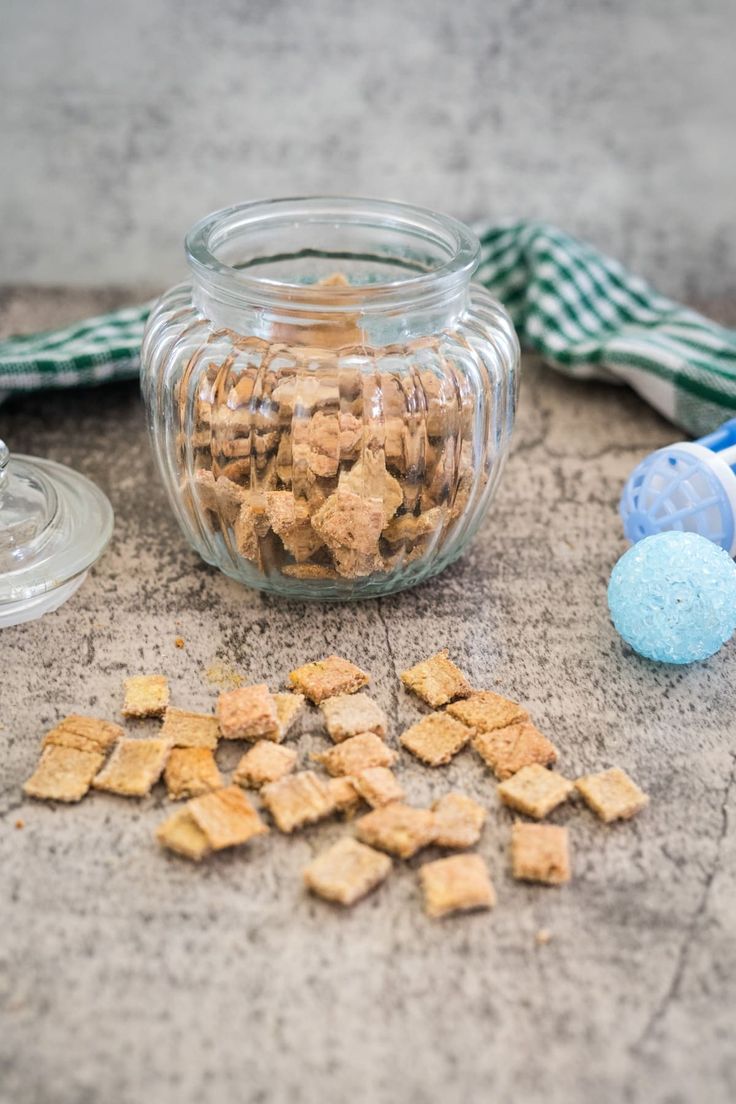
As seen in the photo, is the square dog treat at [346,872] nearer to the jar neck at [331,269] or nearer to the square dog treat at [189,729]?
the square dog treat at [189,729]

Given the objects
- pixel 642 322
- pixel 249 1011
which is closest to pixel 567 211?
pixel 642 322

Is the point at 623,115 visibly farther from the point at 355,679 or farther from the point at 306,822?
the point at 306,822

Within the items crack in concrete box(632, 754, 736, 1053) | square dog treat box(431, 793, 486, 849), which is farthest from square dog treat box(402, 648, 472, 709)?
crack in concrete box(632, 754, 736, 1053)

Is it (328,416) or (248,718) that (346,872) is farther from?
→ (328,416)

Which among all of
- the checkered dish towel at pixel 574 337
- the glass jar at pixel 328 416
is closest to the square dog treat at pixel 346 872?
the glass jar at pixel 328 416

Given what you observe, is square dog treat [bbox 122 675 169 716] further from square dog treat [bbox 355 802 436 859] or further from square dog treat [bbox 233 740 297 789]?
square dog treat [bbox 355 802 436 859]
